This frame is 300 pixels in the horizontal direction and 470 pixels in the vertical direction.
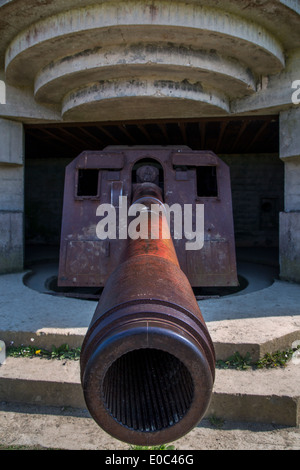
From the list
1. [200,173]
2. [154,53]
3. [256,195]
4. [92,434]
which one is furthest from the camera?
[256,195]

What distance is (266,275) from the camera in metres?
5.89

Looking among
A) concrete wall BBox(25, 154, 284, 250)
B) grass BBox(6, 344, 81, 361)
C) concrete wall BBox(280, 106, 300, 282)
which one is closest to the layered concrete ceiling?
concrete wall BBox(280, 106, 300, 282)

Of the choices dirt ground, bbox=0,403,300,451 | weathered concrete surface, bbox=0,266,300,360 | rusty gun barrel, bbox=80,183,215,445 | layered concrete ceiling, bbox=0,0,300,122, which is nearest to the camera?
rusty gun barrel, bbox=80,183,215,445

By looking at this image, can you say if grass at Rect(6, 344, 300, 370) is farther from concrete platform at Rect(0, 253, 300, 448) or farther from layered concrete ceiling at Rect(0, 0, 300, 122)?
layered concrete ceiling at Rect(0, 0, 300, 122)

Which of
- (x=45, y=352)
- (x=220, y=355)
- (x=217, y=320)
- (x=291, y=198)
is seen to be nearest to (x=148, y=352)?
(x=220, y=355)

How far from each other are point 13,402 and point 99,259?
219cm

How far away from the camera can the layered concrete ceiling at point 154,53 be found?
3.47 m

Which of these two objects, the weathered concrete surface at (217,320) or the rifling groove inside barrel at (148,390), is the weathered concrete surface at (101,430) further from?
the rifling groove inside barrel at (148,390)

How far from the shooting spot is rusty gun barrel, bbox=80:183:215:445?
108 cm

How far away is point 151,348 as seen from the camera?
3.95ft

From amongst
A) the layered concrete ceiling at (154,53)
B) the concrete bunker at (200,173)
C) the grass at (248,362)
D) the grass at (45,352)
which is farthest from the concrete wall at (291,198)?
the grass at (45,352)

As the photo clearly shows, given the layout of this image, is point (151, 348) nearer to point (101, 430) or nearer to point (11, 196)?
point (101, 430)

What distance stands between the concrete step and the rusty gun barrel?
3.75 ft

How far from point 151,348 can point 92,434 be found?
1280 mm
